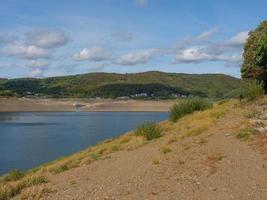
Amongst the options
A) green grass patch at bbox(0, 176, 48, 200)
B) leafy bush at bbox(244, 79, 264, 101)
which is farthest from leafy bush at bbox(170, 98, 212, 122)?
green grass patch at bbox(0, 176, 48, 200)

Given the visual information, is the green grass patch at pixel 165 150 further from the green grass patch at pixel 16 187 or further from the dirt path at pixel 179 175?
the green grass patch at pixel 16 187

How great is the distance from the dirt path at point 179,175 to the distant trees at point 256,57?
324 inches

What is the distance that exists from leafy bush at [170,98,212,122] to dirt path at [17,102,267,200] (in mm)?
10221

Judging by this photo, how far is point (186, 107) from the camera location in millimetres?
25781

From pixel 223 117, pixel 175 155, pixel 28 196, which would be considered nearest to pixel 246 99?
pixel 223 117

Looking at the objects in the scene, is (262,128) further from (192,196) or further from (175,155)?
(192,196)

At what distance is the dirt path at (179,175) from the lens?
33.8 feet

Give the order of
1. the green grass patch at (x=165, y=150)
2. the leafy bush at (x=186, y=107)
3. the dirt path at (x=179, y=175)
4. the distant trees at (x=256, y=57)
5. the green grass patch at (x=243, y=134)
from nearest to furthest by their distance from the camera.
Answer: the dirt path at (x=179, y=175)
the green grass patch at (x=165, y=150)
the green grass patch at (x=243, y=134)
the distant trees at (x=256, y=57)
the leafy bush at (x=186, y=107)

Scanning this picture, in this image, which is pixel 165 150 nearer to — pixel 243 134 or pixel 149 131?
pixel 243 134

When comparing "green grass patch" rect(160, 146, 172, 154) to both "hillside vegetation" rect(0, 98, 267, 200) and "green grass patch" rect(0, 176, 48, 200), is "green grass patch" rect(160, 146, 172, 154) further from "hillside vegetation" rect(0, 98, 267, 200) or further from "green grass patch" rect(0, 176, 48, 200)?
"green grass patch" rect(0, 176, 48, 200)

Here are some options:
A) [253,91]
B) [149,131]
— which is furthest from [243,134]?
[253,91]

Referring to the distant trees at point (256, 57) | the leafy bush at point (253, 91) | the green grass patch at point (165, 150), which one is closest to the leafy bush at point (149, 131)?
the leafy bush at point (253, 91)

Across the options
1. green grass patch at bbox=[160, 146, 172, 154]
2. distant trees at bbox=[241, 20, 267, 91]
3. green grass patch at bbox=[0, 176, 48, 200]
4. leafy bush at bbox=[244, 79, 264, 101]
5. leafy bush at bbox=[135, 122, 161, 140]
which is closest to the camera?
green grass patch at bbox=[0, 176, 48, 200]

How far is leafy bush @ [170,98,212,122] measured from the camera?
25516 millimetres
